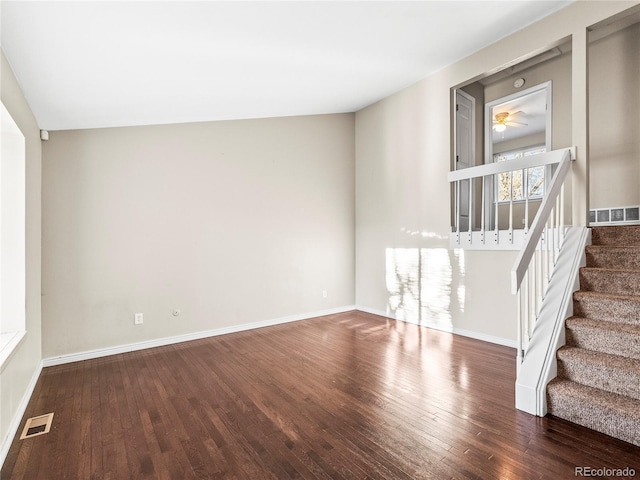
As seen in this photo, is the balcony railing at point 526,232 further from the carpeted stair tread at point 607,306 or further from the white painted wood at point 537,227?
the carpeted stair tread at point 607,306

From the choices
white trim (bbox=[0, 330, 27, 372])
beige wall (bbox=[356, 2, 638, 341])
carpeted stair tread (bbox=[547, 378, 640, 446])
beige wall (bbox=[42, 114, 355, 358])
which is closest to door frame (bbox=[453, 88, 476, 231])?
beige wall (bbox=[356, 2, 638, 341])

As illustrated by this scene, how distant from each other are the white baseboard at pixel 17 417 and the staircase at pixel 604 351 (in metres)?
3.51

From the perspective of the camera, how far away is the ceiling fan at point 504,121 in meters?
5.22

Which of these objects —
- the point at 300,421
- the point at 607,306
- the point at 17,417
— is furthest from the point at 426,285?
the point at 17,417

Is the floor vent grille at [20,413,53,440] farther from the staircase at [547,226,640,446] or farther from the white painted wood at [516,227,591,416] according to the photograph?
the staircase at [547,226,640,446]

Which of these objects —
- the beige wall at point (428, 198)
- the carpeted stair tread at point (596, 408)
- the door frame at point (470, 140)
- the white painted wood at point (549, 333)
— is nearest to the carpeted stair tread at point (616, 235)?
the white painted wood at point (549, 333)

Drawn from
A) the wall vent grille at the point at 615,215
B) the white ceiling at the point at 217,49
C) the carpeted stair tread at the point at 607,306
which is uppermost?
the white ceiling at the point at 217,49

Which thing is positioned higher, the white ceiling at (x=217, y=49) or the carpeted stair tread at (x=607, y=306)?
the white ceiling at (x=217, y=49)

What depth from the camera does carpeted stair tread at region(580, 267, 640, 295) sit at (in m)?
2.66

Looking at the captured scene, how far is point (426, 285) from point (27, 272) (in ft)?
14.5

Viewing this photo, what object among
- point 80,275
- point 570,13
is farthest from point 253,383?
point 570,13

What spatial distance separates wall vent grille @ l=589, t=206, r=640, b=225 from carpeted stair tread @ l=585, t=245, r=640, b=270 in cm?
149
